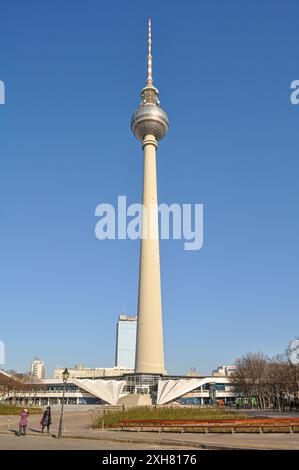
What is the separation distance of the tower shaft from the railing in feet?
175

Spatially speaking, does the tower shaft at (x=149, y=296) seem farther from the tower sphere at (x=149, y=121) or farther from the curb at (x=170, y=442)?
the curb at (x=170, y=442)

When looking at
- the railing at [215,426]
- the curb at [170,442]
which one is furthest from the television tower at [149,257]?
the curb at [170,442]

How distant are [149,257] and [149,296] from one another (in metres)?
7.73

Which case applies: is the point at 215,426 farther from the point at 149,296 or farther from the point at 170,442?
the point at 149,296

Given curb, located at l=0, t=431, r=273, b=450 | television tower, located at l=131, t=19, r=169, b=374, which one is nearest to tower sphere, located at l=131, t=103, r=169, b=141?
television tower, located at l=131, t=19, r=169, b=374

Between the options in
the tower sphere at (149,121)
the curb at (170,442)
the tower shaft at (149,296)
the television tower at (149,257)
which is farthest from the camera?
the tower sphere at (149,121)

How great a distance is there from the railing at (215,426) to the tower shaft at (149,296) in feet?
175

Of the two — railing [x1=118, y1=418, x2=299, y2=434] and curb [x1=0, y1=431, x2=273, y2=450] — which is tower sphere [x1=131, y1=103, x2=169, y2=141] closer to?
railing [x1=118, y1=418, x2=299, y2=434]

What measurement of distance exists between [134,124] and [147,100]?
794cm

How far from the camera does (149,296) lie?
8200 centimetres

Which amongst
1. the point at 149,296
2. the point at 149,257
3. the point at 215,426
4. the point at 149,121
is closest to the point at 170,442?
the point at 215,426

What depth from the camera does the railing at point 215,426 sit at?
23.8 metres

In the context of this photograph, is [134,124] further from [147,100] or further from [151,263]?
[151,263]

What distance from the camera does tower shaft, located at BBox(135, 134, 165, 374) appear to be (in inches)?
3155
